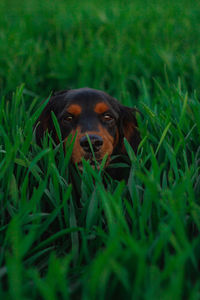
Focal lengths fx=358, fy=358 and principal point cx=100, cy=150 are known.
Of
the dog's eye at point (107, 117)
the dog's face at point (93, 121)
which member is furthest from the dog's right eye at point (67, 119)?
the dog's eye at point (107, 117)

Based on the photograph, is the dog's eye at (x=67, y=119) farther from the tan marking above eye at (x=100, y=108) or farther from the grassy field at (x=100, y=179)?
the grassy field at (x=100, y=179)

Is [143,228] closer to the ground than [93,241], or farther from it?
farther from it

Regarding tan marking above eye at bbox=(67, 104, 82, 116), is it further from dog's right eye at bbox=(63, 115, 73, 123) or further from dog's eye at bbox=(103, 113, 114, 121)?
dog's eye at bbox=(103, 113, 114, 121)

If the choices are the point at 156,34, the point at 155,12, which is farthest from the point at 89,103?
the point at 155,12

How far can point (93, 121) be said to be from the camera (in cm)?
222

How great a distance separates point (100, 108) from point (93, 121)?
0.39 ft

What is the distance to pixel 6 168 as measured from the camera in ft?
4.89

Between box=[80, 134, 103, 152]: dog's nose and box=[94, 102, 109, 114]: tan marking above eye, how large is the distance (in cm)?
33

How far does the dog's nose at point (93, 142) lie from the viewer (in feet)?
6.46

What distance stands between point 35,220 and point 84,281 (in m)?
0.43

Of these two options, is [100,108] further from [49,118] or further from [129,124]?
[49,118]

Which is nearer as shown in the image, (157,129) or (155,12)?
(157,129)

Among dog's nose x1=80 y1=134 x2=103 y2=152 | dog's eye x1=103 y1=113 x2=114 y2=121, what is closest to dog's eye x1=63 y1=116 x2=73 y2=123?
dog's eye x1=103 y1=113 x2=114 y2=121

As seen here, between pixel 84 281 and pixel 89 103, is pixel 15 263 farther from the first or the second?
pixel 89 103
